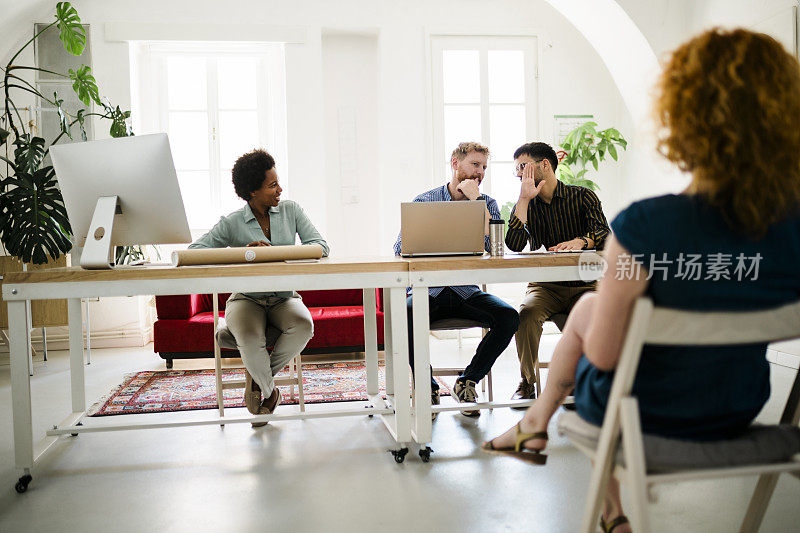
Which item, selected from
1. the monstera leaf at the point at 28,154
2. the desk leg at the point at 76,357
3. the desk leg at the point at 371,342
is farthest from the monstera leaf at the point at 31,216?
the desk leg at the point at 371,342

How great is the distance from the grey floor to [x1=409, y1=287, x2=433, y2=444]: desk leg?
147 millimetres

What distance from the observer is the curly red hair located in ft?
3.74

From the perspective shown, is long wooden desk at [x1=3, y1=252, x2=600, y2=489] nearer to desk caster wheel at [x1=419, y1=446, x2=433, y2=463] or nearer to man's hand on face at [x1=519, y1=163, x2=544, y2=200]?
desk caster wheel at [x1=419, y1=446, x2=433, y2=463]

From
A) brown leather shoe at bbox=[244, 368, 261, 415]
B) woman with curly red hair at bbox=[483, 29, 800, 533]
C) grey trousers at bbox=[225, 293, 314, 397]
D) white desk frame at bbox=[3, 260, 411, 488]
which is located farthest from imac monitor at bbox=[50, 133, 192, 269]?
woman with curly red hair at bbox=[483, 29, 800, 533]

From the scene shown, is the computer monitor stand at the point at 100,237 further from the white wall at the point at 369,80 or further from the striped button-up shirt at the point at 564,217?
the white wall at the point at 369,80

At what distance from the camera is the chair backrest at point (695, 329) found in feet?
3.60

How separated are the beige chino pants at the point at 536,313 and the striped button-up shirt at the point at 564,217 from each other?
287 millimetres

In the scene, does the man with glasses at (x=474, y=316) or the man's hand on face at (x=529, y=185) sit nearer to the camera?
the man with glasses at (x=474, y=316)

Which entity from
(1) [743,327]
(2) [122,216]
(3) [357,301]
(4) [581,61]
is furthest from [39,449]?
(4) [581,61]

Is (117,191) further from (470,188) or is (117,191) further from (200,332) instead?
(200,332)

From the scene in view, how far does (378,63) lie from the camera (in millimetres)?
5891

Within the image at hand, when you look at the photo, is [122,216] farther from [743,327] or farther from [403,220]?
[743,327]

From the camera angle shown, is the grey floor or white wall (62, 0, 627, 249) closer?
the grey floor

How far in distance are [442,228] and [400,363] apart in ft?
1.75
